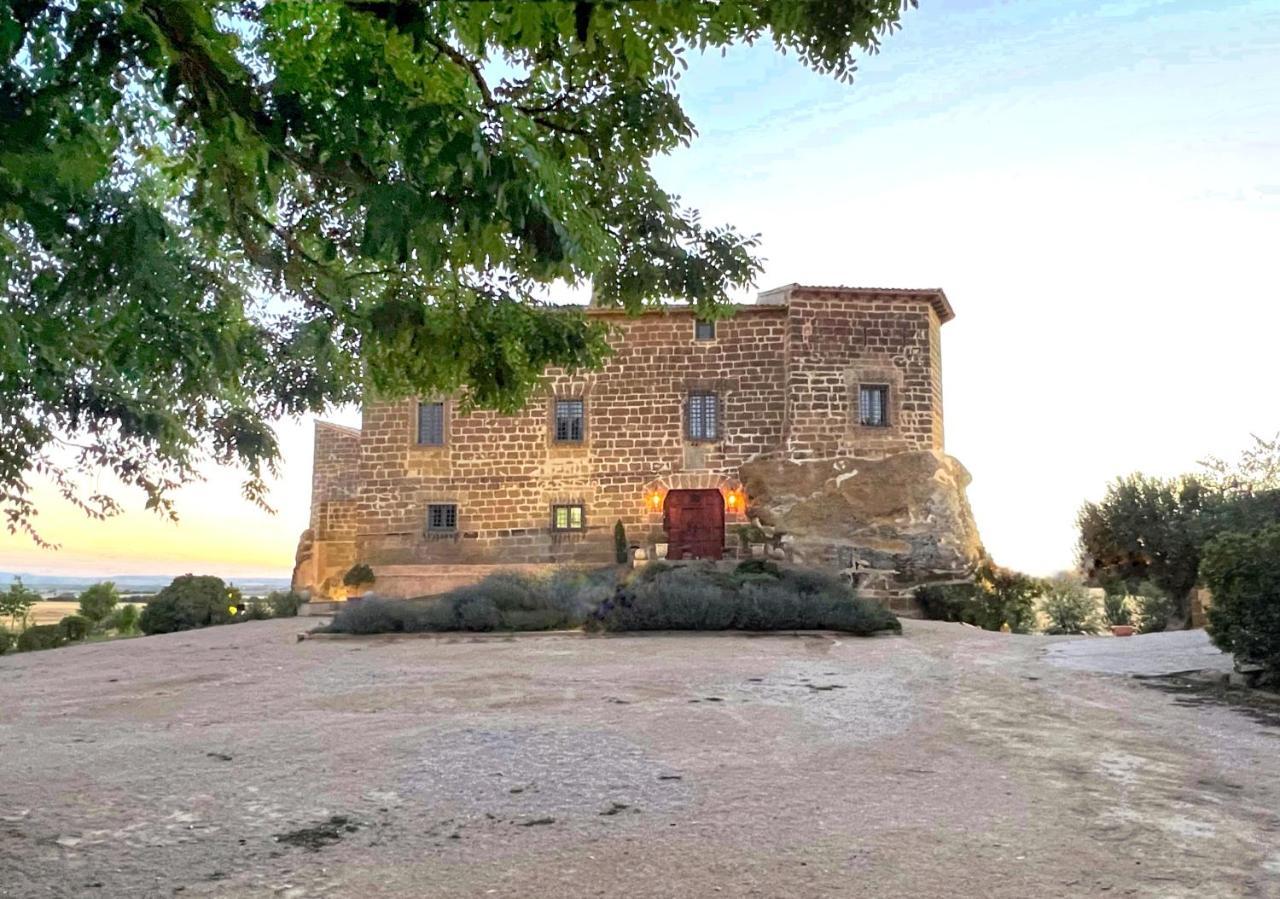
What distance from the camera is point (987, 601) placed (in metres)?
20.9

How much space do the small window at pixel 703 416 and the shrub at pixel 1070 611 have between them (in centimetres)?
817

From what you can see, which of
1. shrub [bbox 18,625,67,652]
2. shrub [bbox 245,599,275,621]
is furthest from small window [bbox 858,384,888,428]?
shrub [bbox 18,625,67,652]

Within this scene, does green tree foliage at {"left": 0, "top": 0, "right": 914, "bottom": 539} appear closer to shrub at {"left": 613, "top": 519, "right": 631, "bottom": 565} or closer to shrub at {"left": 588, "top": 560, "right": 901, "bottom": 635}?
shrub at {"left": 588, "top": 560, "right": 901, "bottom": 635}

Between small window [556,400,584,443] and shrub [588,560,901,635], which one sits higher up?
small window [556,400,584,443]

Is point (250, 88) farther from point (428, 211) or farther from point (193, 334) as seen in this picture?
point (193, 334)

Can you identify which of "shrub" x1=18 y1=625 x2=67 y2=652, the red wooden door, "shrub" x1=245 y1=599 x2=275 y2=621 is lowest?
"shrub" x1=18 y1=625 x2=67 y2=652

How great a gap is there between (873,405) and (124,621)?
16368mm

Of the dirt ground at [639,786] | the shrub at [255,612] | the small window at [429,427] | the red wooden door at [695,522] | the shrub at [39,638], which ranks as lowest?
the shrub at [39,638]

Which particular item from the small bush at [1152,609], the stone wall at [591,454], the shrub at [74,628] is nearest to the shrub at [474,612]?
the shrub at [74,628]

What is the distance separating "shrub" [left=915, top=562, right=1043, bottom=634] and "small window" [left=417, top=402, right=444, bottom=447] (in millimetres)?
11739

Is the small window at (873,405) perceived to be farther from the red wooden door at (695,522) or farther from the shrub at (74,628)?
the shrub at (74,628)

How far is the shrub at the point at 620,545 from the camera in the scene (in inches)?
886

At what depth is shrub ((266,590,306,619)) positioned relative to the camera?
61.7 feet

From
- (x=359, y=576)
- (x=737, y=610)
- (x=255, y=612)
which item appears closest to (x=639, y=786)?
(x=737, y=610)
